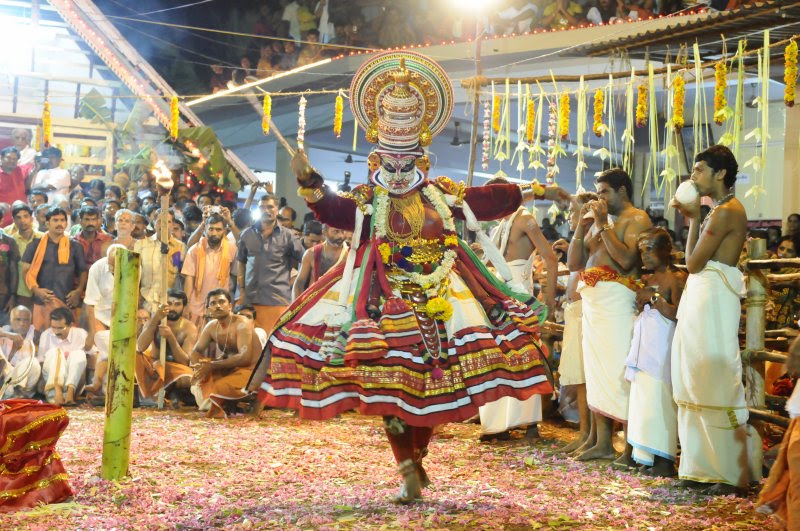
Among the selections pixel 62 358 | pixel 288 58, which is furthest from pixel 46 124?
pixel 62 358

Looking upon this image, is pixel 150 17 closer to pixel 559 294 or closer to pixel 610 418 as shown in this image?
pixel 559 294

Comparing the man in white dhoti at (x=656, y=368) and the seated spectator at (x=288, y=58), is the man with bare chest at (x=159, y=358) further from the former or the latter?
the seated spectator at (x=288, y=58)

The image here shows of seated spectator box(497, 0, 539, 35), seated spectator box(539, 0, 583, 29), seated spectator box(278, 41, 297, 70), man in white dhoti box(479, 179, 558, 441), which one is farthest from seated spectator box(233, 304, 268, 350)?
seated spectator box(278, 41, 297, 70)

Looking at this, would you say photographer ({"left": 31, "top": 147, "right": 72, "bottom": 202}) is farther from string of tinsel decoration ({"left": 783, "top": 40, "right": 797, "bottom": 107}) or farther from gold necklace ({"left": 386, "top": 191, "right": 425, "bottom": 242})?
string of tinsel decoration ({"left": 783, "top": 40, "right": 797, "bottom": 107})

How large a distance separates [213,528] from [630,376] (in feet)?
9.87

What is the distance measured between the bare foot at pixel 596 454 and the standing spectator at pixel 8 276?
6.79 meters

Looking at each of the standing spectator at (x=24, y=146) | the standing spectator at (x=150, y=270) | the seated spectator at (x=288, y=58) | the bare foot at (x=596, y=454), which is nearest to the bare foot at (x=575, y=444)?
the bare foot at (x=596, y=454)

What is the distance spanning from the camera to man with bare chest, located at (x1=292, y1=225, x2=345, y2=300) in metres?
9.55

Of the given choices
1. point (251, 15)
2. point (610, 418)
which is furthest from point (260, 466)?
point (251, 15)

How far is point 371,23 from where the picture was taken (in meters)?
18.5

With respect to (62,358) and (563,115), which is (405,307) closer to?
(563,115)

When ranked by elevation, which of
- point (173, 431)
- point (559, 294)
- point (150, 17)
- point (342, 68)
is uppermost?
point (150, 17)

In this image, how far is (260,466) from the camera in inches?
259

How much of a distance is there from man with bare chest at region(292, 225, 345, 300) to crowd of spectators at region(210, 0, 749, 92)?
22.0ft
